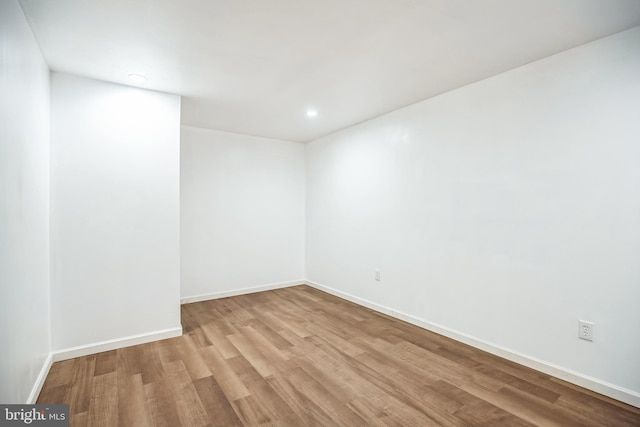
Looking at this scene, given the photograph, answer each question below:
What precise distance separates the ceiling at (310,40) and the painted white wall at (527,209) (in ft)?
0.97

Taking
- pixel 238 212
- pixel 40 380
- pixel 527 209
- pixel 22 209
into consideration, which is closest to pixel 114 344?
pixel 40 380

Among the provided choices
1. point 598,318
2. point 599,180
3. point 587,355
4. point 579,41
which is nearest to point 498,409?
point 587,355

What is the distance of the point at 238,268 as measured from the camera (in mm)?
4609

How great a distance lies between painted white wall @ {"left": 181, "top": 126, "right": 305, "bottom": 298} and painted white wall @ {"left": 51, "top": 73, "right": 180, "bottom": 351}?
4.03 ft

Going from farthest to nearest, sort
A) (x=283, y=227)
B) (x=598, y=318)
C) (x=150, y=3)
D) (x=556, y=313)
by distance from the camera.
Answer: (x=283, y=227)
(x=556, y=313)
(x=598, y=318)
(x=150, y=3)

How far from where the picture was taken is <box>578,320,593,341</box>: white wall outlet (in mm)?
2104

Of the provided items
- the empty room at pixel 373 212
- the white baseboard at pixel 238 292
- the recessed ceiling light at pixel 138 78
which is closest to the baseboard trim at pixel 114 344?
the empty room at pixel 373 212

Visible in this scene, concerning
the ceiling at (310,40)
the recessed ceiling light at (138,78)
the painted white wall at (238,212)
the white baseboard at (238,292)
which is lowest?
the white baseboard at (238,292)

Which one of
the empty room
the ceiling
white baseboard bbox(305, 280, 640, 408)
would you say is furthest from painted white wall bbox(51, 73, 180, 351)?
white baseboard bbox(305, 280, 640, 408)

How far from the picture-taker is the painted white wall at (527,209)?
2.00 metres

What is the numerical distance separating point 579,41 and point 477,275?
1923 millimetres

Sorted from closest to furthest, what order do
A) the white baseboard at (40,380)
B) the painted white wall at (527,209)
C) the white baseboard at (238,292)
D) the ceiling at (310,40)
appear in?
the ceiling at (310,40) → the white baseboard at (40,380) → the painted white wall at (527,209) → the white baseboard at (238,292)

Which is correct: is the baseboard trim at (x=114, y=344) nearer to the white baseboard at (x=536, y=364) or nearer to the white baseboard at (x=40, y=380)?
the white baseboard at (x=40, y=380)

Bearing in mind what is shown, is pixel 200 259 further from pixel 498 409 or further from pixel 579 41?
pixel 579 41
